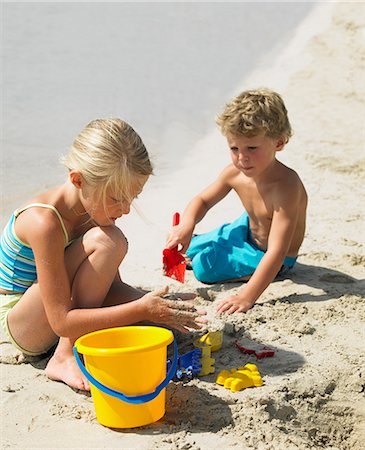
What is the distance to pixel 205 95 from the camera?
8.18m

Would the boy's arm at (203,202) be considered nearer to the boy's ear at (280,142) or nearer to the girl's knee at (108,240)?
the boy's ear at (280,142)

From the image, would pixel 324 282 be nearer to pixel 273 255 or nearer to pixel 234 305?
pixel 273 255

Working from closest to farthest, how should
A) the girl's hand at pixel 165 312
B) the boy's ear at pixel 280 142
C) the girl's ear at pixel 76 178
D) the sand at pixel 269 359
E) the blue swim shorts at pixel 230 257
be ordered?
1. the sand at pixel 269 359
2. the girl's hand at pixel 165 312
3. the girl's ear at pixel 76 178
4. the boy's ear at pixel 280 142
5. the blue swim shorts at pixel 230 257

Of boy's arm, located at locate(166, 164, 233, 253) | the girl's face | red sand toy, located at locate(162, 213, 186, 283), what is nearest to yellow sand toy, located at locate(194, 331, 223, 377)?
the girl's face

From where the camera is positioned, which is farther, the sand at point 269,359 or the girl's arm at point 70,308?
the girl's arm at point 70,308

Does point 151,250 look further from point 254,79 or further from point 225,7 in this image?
point 225,7

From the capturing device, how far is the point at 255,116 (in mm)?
3750

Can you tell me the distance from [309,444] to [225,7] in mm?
11392

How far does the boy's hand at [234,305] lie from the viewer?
3490mm

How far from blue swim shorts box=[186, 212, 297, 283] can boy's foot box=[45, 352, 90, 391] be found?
1.27m

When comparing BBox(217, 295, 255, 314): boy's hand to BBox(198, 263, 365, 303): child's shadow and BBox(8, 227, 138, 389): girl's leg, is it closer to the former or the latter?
BBox(198, 263, 365, 303): child's shadow

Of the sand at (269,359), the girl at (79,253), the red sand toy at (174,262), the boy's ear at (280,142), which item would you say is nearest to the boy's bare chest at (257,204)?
the boy's ear at (280,142)

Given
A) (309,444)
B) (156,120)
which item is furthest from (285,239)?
(156,120)

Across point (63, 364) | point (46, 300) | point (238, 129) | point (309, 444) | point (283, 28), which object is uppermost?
point (283, 28)
